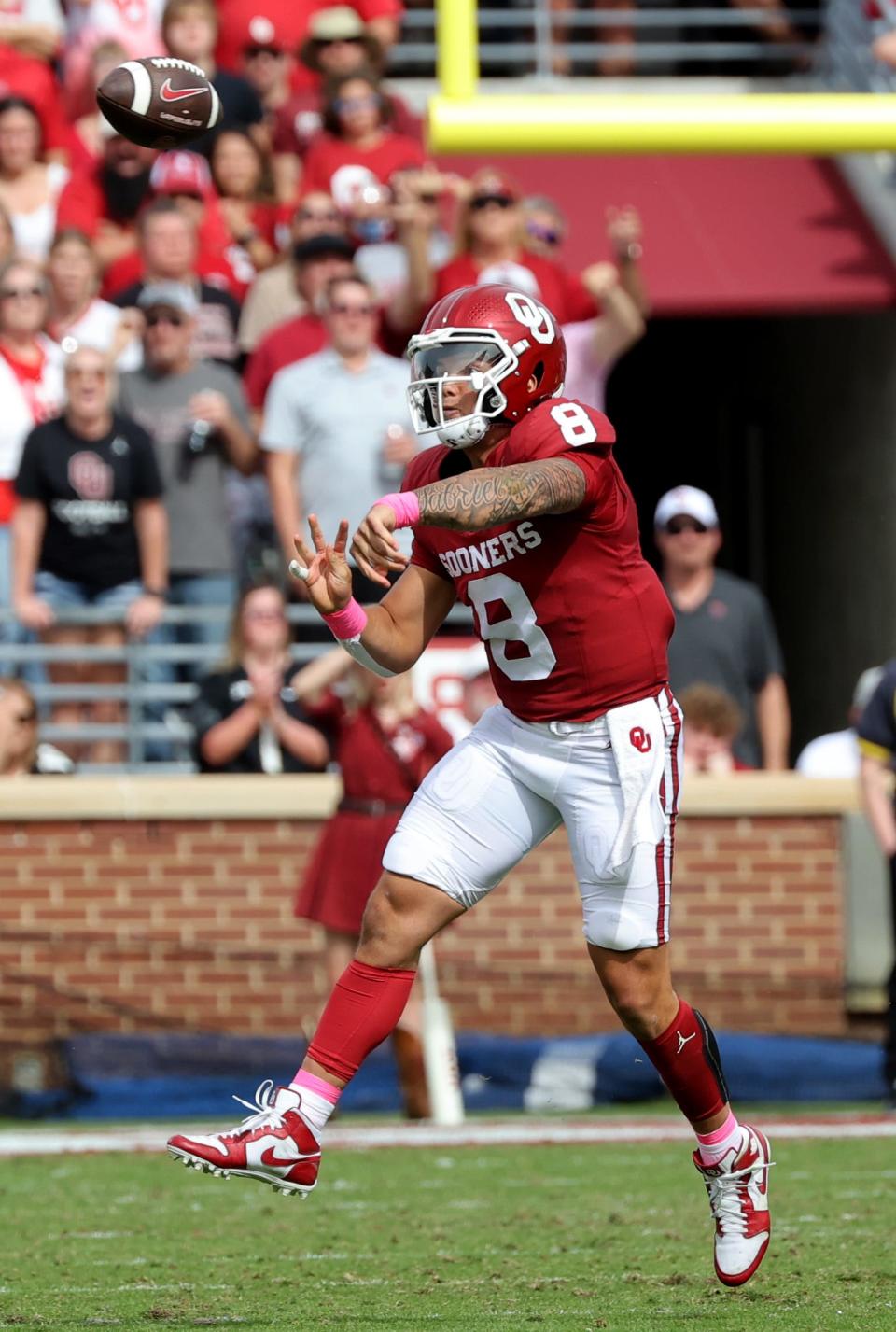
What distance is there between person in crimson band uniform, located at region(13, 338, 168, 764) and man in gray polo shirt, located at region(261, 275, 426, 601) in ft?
1.90

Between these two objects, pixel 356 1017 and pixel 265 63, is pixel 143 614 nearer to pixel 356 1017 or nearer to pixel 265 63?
pixel 265 63

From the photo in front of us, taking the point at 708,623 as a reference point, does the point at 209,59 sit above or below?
above

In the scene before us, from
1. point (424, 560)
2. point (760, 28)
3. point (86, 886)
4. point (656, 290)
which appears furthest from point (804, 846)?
point (760, 28)

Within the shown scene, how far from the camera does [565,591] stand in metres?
4.93

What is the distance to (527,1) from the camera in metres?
14.8

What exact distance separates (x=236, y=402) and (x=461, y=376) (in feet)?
18.9

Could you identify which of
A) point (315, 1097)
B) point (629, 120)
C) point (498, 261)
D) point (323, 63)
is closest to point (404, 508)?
point (315, 1097)

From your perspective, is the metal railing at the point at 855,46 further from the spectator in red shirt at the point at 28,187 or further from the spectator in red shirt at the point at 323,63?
the spectator in red shirt at the point at 28,187

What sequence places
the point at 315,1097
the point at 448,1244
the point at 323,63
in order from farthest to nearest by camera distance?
the point at 323,63, the point at 448,1244, the point at 315,1097

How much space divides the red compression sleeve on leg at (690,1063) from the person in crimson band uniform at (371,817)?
3.57 m

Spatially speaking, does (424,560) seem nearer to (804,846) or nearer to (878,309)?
(804,846)

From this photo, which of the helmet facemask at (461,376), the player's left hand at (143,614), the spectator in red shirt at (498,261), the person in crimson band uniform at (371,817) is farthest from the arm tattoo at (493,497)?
the spectator in red shirt at (498,261)

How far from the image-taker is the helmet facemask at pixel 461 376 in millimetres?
4875

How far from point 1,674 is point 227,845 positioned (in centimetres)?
128
